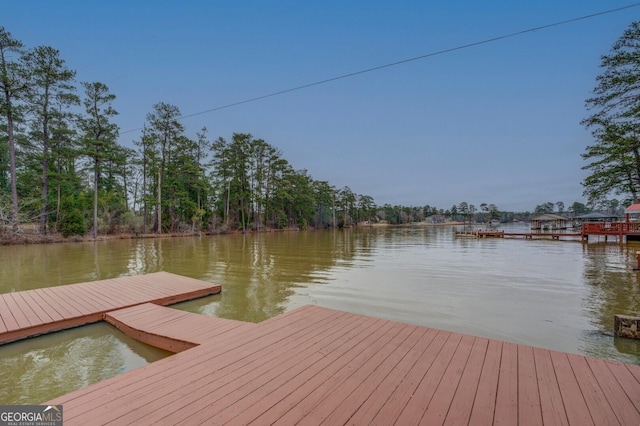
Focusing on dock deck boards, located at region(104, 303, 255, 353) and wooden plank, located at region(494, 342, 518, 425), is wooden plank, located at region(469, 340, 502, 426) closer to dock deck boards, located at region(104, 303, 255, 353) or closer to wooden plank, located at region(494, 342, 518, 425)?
wooden plank, located at region(494, 342, 518, 425)

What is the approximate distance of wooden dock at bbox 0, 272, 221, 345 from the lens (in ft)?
11.6

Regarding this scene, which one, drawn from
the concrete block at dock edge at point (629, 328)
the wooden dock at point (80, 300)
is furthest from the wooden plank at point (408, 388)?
the wooden dock at point (80, 300)

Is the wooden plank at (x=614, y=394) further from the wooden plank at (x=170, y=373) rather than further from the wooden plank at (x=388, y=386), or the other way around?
the wooden plank at (x=170, y=373)

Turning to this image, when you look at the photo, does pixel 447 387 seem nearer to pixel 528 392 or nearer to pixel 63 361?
pixel 528 392

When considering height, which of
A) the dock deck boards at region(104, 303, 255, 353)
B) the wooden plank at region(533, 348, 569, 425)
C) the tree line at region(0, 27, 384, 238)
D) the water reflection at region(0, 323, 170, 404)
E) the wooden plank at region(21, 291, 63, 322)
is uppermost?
the tree line at region(0, 27, 384, 238)

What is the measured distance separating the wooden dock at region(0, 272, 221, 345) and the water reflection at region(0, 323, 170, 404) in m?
0.14

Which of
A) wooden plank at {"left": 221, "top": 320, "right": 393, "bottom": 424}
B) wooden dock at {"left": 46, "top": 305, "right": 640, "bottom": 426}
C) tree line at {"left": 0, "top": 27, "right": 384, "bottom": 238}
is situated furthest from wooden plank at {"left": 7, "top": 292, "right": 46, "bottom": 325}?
tree line at {"left": 0, "top": 27, "right": 384, "bottom": 238}

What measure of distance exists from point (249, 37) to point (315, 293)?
11.6 meters

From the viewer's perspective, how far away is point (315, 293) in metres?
5.66

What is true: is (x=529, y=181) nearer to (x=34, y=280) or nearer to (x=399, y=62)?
(x=399, y=62)

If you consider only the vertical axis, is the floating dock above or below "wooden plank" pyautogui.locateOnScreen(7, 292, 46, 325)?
above

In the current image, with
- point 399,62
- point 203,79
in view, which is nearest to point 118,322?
point 399,62

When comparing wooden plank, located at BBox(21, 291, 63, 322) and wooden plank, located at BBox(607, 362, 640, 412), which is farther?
wooden plank, located at BBox(21, 291, 63, 322)

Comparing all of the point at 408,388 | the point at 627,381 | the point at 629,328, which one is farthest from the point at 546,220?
the point at 408,388
